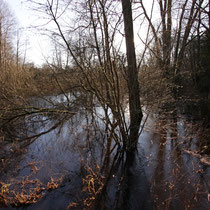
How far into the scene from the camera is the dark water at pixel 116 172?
3.01m

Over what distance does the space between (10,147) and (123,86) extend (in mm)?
4683

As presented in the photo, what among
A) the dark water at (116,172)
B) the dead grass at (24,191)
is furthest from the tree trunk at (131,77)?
the dead grass at (24,191)

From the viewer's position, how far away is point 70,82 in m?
6.62

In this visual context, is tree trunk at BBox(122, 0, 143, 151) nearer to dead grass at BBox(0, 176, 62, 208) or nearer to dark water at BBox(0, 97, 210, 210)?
dark water at BBox(0, 97, 210, 210)

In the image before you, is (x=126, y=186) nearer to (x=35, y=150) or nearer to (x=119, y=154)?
(x=119, y=154)

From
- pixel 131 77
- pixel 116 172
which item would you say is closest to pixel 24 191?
pixel 116 172

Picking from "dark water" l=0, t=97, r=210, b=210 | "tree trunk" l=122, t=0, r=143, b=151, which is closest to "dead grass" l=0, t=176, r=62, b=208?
"dark water" l=0, t=97, r=210, b=210

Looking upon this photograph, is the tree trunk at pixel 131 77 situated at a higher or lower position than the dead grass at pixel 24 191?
higher

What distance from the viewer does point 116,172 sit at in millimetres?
3951

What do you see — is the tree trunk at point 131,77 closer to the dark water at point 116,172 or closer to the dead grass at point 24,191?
the dark water at point 116,172

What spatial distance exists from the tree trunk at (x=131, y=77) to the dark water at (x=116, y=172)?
650mm

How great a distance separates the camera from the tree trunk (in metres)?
4.27

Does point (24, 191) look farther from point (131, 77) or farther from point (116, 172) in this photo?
point (131, 77)

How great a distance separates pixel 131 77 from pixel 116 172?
2.73 meters
